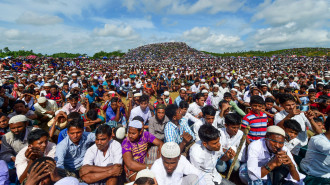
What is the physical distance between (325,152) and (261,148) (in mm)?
988

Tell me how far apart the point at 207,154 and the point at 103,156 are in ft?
6.15

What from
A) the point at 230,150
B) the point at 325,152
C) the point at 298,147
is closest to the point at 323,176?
the point at 325,152

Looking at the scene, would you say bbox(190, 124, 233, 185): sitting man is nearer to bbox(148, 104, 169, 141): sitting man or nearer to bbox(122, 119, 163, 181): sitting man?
bbox(122, 119, 163, 181): sitting man

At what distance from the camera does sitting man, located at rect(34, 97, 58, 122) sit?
5223 mm

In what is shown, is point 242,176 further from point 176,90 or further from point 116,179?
point 176,90

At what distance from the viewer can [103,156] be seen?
2807 mm

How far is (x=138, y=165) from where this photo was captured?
281 centimetres

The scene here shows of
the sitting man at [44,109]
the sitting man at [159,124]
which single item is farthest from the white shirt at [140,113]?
the sitting man at [44,109]

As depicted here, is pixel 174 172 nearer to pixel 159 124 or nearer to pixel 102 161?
pixel 102 161

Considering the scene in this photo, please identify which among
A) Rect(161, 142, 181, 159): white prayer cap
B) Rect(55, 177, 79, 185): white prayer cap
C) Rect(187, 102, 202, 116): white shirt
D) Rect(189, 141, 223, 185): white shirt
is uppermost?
Rect(161, 142, 181, 159): white prayer cap

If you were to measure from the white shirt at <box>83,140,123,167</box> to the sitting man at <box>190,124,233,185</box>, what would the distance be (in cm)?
137

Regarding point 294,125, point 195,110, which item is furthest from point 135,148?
point 294,125

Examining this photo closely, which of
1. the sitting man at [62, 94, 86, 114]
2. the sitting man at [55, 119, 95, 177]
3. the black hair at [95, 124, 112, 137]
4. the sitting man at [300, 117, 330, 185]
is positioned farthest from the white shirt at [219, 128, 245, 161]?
the sitting man at [62, 94, 86, 114]

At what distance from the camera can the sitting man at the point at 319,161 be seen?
2527 millimetres
